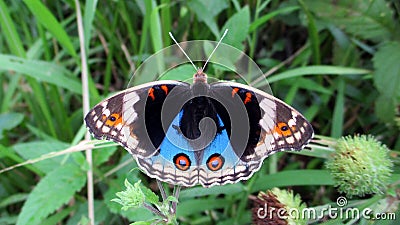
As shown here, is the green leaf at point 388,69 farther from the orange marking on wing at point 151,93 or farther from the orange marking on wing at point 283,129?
the orange marking on wing at point 151,93

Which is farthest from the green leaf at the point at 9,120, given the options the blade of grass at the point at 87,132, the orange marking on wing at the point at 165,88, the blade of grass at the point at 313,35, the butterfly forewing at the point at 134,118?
the blade of grass at the point at 313,35

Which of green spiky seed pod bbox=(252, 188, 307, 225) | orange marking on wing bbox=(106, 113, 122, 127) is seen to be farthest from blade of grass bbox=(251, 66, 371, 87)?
orange marking on wing bbox=(106, 113, 122, 127)

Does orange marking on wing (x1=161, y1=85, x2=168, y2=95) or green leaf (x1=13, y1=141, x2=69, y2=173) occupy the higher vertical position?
orange marking on wing (x1=161, y1=85, x2=168, y2=95)

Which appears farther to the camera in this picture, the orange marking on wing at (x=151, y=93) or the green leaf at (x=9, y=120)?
the green leaf at (x=9, y=120)

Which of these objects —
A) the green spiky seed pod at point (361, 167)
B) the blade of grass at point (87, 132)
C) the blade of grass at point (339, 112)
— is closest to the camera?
the green spiky seed pod at point (361, 167)

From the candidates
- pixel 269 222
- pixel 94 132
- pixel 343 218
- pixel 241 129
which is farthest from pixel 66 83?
pixel 343 218

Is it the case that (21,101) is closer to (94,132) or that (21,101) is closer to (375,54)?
(94,132)

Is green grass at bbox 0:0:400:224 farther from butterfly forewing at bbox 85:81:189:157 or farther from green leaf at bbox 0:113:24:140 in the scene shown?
butterfly forewing at bbox 85:81:189:157
